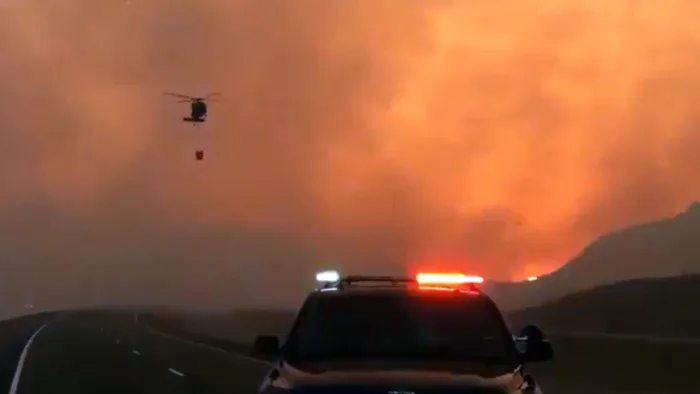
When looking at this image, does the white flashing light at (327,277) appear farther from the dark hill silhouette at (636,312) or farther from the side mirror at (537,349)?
the dark hill silhouette at (636,312)

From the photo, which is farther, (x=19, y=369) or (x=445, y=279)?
(x=19, y=369)

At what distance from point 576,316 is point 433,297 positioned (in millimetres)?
35964

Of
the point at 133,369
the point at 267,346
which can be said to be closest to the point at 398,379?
the point at 267,346

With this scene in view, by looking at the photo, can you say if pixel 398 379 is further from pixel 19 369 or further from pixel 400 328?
pixel 19 369

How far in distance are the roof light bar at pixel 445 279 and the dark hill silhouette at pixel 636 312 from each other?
26.0 metres

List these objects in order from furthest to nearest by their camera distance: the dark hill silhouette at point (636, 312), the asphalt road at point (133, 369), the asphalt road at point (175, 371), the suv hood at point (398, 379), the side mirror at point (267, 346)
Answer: the dark hill silhouette at point (636, 312) < the asphalt road at point (133, 369) < the asphalt road at point (175, 371) < the side mirror at point (267, 346) < the suv hood at point (398, 379)

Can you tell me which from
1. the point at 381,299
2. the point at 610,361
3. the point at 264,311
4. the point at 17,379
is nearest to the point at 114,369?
the point at 17,379

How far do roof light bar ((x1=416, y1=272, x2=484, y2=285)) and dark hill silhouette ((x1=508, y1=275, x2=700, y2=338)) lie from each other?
2600cm

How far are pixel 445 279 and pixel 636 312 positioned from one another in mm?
33650

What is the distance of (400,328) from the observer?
36.4 ft

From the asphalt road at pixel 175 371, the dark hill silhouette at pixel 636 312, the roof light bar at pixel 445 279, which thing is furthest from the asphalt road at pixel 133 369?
the roof light bar at pixel 445 279

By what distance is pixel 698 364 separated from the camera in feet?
66.4

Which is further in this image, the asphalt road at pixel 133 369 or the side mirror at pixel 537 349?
the asphalt road at pixel 133 369

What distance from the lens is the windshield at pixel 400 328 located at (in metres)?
10.8
